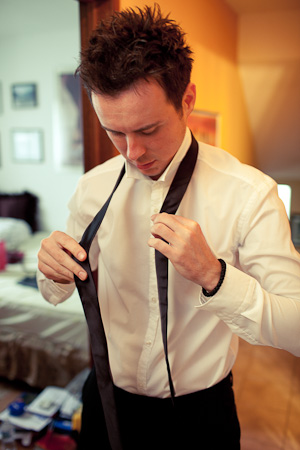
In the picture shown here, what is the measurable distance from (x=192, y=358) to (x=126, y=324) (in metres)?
0.20

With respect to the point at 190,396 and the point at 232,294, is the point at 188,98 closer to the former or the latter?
the point at 232,294

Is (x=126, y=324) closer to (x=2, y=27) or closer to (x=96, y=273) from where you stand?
(x=96, y=273)

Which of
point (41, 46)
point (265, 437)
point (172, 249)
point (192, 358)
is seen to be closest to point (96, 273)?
point (192, 358)

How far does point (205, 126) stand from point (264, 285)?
0.67 metres

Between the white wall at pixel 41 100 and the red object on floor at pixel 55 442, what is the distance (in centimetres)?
217

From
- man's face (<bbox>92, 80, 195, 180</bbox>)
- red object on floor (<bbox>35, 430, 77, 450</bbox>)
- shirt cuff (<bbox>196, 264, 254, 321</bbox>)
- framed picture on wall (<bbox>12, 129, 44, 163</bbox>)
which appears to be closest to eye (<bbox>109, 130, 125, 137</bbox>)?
man's face (<bbox>92, 80, 195, 180</bbox>)

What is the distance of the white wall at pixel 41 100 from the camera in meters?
3.57

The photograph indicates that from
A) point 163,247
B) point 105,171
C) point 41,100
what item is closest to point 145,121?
point 163,247

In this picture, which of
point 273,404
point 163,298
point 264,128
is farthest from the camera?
point 273,404

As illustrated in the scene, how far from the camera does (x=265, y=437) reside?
1847mm

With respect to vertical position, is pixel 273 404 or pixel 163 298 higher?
pixel 163 298

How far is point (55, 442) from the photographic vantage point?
1.87 metres

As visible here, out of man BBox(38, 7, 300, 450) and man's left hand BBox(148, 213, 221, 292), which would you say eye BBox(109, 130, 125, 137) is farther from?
man's left hand BBox(148, 213, 221, 292)

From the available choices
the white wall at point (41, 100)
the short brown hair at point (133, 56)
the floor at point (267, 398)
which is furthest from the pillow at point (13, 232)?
the short brown hair at point (133, 56)
